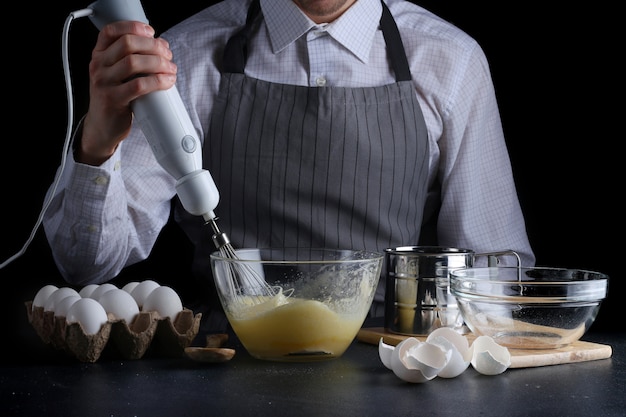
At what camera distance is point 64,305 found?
1.22 m

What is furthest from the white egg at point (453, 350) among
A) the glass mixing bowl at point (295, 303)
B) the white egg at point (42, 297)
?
the white egg at point (42, 297)

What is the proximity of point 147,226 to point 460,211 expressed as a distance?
0.68 m

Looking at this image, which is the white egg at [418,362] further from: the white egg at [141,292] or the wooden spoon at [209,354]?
the white egg at [141,292]

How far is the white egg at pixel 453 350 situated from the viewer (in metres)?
1.12

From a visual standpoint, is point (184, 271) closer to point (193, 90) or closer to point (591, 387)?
point (193, 90)

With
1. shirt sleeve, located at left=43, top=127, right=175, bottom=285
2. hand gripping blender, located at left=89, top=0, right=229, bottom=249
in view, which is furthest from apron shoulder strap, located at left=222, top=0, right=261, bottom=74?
hand gripping blender, located at left=89, top=0, right=229, bottom=249

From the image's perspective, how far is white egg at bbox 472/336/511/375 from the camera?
1.13 metres

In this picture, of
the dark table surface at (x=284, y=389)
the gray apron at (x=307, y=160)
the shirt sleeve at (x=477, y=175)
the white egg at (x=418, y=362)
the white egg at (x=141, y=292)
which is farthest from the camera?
the shirt sleeve at (x=477, y=175)

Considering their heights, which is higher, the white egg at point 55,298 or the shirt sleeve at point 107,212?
the shirt sleeve at point 107,212

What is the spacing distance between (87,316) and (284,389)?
0.28 m

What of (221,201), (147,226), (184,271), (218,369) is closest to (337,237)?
→ (221,201)

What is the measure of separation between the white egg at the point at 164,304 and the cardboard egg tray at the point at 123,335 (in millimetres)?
10

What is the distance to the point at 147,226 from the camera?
196 cm

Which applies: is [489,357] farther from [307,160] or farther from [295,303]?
[307,160]
